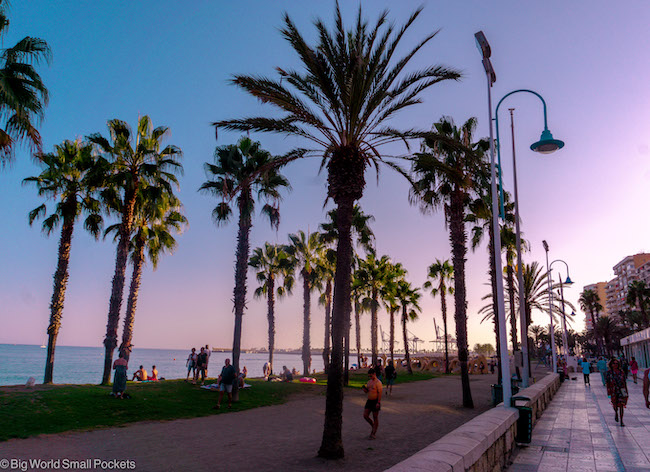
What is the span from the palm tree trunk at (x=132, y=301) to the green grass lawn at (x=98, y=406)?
2.41 m

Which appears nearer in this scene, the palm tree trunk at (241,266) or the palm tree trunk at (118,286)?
the palm tree trunk at (241,266)

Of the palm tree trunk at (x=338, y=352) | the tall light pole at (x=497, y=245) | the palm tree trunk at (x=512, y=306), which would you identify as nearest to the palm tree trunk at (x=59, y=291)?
the palm tree trunk at (x=338, y=352)

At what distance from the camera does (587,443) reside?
32.5ft

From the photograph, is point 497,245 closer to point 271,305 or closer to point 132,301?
point 132,301

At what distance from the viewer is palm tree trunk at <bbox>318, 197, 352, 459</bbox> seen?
10102 millimetres

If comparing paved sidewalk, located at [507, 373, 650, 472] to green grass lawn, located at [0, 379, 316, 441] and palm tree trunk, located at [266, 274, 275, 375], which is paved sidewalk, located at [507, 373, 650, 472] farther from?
palm tree trunk, located at [266, 274, 275, 375]

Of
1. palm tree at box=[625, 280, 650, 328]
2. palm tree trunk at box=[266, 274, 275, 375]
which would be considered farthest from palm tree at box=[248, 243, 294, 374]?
palm tree at box=[625, 280, 650, 328]

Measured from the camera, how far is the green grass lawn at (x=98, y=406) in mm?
12605

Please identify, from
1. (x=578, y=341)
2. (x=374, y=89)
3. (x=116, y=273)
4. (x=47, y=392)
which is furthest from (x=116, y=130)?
(x=578, y=341)

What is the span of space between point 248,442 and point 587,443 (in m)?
8.19

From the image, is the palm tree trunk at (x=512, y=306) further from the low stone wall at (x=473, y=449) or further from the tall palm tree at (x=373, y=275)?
the low stone wall at (x=473, y=449)

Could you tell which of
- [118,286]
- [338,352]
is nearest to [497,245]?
[338,352]

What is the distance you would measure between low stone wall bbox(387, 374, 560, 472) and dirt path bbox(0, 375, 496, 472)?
9.56 feet

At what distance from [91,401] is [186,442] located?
5.95 meters
